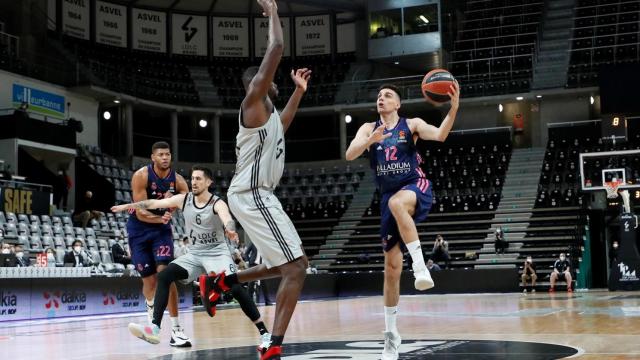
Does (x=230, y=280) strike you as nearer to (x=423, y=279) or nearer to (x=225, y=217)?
(x=225, y=217)

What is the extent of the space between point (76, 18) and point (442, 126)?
96.4ft

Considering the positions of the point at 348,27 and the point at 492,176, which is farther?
the point at 348,27

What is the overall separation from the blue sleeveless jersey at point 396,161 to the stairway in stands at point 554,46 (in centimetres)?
2795

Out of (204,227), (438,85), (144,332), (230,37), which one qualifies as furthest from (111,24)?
(438,85)

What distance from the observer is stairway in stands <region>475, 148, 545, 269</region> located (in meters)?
28.0

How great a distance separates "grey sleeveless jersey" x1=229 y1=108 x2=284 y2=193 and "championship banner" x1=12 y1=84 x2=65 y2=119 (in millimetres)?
22965

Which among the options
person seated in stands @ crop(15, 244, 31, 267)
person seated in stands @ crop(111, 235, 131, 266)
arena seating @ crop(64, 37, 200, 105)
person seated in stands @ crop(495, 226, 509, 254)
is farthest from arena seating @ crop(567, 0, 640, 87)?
person seated in stands @ crop(15, 244, 31, 267)

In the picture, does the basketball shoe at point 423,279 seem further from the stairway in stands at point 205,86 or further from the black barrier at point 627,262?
the stairway in stands at point 205,86

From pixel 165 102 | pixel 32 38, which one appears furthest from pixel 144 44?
pixel 32 38

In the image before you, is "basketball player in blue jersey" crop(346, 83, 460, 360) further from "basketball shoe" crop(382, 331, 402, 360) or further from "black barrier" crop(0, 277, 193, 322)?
"black barrier" crop(0, 277, 193, 322)

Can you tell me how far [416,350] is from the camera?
687cm

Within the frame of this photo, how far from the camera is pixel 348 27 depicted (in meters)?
38.4

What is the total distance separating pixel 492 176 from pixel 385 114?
1014 inches

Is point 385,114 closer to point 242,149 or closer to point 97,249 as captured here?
point 242,149
